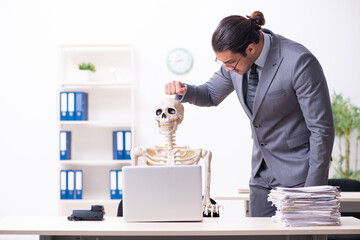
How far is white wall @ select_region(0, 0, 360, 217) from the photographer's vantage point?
194 inches

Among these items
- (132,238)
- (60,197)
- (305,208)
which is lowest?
(60,197)

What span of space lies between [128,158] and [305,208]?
3.09 m

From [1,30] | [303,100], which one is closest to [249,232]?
[303,100]

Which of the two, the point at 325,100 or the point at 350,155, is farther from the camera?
the point at 350,155

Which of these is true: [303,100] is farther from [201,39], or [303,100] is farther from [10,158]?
[10,158]

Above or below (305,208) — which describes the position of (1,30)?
above

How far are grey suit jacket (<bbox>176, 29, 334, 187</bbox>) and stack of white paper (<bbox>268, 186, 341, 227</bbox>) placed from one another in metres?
0.12

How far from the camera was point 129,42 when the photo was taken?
16.3 feet

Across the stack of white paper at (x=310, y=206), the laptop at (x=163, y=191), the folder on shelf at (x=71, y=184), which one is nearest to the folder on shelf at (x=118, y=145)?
the folder on shelf at (x=71, y=184)

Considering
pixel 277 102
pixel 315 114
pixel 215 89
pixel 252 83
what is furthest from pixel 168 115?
pixel 315 114

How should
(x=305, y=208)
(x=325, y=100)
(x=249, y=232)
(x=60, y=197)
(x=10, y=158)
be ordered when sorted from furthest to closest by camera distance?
(x=10, y=158), (x=60, y=197), (x=325, y=100), (x=305, y=208), (x=249, y=232)

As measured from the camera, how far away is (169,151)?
223 centimetres

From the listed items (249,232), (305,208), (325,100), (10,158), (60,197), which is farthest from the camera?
(10,158)

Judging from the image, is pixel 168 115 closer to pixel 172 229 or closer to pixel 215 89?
pixel 215 89
